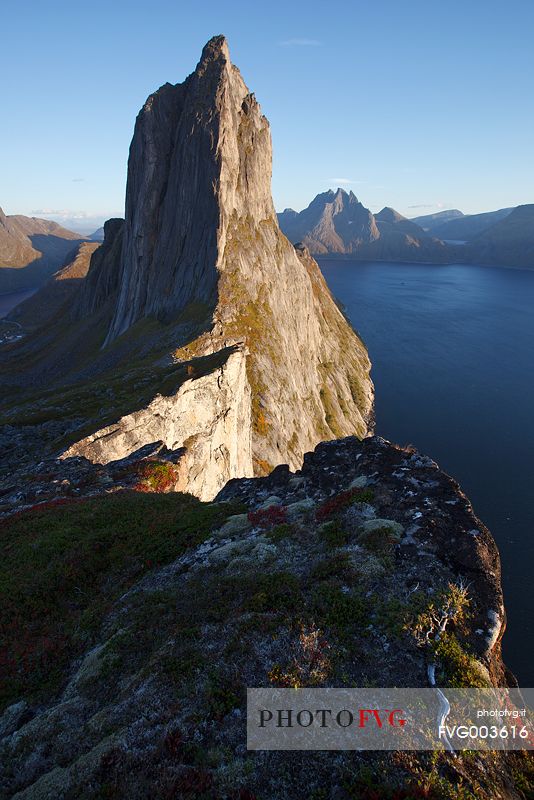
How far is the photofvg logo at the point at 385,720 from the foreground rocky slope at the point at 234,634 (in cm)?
27

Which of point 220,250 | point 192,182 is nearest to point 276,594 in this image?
point 220,250

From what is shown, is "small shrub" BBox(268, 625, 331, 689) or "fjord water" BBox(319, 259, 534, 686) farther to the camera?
"fjord water" BBox(319, 259, 534, 686)

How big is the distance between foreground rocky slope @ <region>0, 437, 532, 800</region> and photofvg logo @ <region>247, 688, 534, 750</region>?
27 cm

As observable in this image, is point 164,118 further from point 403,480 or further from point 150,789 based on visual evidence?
point 150,789

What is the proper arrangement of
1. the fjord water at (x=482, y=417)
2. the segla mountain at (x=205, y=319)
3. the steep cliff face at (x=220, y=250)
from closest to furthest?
the segla mountain at (x=205, y=319) → the fjord water at (x=482, y=417) → the steep cliff face at (x=220, y=250)

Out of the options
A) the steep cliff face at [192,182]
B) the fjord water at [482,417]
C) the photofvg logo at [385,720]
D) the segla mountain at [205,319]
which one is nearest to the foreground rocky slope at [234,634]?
the photofvg logo at [385,720]

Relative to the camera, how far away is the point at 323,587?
1352 centimetres

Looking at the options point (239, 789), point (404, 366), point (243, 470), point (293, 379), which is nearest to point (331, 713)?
point (239, 789)

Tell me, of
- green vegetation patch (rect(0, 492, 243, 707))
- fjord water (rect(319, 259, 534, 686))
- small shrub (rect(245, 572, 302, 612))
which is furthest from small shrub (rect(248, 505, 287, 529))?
fjord water (rect(319, 259, 534, 686))

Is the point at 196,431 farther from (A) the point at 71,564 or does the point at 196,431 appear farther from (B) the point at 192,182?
(B) the point at 192,182

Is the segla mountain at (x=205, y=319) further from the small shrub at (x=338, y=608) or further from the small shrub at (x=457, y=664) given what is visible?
the small shrub at (x=457, y=664)

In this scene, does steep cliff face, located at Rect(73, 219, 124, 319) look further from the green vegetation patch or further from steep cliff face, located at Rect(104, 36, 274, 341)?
the green vegetation patch

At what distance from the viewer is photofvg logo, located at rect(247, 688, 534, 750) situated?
9.56 meters

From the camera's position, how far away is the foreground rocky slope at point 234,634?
9180 millimetres
